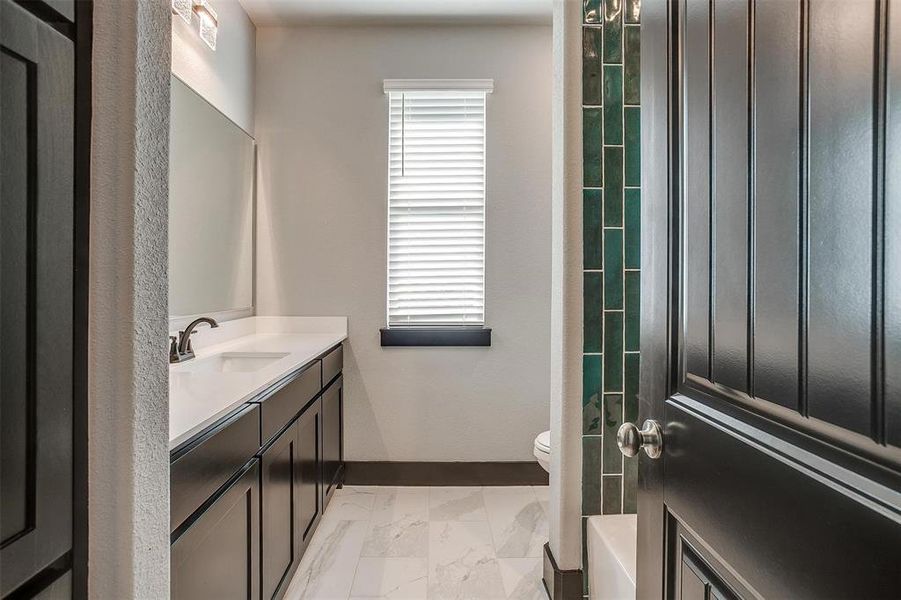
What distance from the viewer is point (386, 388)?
9.69 feet

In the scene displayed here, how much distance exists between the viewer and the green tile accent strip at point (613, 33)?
1.71 metres

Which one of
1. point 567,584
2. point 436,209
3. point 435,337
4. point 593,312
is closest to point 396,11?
point 436,209

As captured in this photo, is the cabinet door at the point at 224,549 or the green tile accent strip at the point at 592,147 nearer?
the cabinet door at the point at 224,549

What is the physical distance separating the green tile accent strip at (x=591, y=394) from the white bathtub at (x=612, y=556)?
0.30m

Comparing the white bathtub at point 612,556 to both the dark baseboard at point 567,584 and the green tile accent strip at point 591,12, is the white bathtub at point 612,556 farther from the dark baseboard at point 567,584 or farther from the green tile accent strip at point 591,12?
the green tile accent strip at point 591,12

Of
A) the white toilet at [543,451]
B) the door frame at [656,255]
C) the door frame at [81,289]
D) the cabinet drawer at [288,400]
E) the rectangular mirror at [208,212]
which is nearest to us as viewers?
the door frame at [81,289]

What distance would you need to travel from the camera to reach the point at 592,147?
1.73m

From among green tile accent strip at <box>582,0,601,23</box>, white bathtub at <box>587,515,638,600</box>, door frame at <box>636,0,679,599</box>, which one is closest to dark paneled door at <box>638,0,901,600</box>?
door frame at <box>636,0,679,599</box>

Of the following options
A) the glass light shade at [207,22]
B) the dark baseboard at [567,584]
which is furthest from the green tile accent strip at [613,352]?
the glass light shade at [207,22]

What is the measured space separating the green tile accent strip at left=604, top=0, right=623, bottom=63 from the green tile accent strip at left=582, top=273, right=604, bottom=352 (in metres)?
0.77

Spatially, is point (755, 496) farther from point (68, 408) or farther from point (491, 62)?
point (491, 62)

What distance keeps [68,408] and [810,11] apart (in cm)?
100

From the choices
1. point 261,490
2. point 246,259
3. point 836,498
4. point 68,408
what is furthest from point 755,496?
point 246,259

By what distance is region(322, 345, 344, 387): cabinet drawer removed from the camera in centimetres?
241
